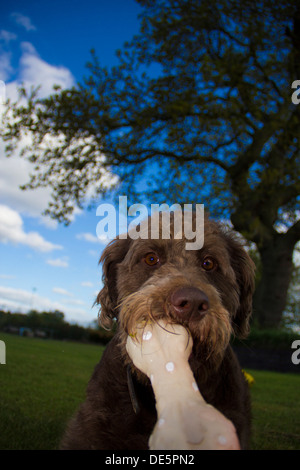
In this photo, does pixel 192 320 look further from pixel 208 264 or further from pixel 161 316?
pixel 208 264

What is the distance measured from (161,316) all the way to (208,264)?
1.10 meters

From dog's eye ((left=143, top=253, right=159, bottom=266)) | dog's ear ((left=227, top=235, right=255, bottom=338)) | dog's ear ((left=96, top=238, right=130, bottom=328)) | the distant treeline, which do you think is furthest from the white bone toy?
the distant treeline

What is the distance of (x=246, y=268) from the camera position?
389 cm

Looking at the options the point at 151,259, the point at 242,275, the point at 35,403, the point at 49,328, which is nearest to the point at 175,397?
the point at 151,259

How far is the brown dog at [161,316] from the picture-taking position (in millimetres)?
2506

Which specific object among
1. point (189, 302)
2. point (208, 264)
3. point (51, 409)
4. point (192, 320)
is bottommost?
point (51, 409)

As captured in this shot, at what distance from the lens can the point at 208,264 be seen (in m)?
3.42

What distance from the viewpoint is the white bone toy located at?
154 centimetres

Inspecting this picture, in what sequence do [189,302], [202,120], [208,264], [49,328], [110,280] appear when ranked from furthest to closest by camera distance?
[49,328] < [202,120] < [110,280] < [208,264] < [189,302]

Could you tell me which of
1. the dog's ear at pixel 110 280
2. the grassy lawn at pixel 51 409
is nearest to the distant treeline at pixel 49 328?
the grassy lawn at pixel 51 409

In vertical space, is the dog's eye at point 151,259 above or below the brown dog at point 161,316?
above

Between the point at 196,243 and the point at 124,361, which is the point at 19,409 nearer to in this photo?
the point at 124,361

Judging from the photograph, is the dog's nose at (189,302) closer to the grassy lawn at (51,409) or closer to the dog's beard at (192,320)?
the dog's beard at (192,320)

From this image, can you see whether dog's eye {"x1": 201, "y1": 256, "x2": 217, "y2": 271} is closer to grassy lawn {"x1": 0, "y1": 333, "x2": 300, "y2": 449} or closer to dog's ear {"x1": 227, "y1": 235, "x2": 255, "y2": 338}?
dog's ear {"x1": 227, "y1": 235, "x2": 255, "y2": 338}
